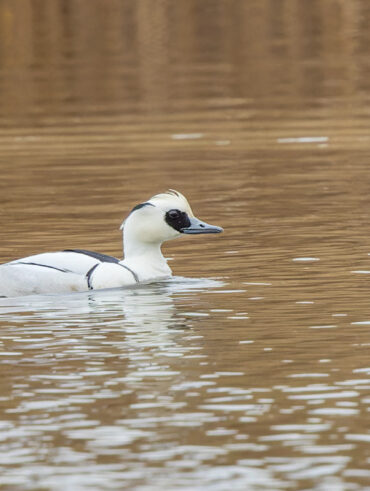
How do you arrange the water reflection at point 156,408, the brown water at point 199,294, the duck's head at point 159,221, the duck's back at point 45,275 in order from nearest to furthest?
the water reflection at point 156,408 → the brown water at point 199,294 → the duck's back at point 45,275 → the duck's head at point 159,221

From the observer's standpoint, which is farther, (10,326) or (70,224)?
(70,224)

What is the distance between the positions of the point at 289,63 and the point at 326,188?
20.5m

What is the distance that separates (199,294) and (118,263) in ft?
2.94

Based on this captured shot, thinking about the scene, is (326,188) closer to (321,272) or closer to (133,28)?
(321,272)

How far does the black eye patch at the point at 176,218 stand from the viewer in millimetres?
14930

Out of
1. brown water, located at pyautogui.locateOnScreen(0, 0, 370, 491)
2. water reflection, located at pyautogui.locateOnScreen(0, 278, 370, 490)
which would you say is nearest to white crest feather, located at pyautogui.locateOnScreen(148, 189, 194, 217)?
brown water, located at pyautogui.locateOnScreen(0, 0, 370, 491)

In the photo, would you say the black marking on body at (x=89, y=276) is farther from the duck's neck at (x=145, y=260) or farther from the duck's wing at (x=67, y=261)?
the duck's neck at (x=145, y=260)

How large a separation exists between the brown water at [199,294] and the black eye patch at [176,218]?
0.48m

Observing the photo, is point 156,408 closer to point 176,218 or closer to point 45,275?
point 45,275

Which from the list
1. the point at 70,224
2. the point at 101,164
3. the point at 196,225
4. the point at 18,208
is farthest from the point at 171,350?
the point at 101,164

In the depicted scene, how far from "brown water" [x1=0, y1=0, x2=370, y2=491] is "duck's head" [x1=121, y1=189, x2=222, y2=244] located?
0.45 meters

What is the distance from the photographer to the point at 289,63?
4175 cm

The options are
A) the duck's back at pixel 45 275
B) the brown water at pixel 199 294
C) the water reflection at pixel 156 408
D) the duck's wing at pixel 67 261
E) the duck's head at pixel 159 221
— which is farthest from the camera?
the duck's head at pixel 159 221

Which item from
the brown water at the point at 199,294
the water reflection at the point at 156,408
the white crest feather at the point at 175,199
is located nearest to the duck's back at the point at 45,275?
the brown water at the point at 199,294
